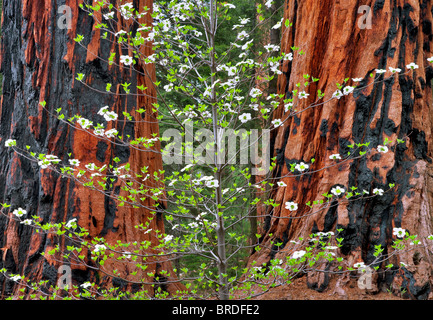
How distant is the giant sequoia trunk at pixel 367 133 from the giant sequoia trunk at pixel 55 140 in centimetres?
161

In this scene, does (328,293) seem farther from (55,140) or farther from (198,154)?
(55,140)

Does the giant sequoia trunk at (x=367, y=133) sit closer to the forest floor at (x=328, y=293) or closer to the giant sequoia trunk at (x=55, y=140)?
the forest floor at (x=328, y=293)

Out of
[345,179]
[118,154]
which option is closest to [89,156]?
[118,154]

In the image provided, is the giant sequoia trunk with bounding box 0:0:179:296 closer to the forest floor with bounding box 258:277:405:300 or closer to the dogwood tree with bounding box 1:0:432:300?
the dogwood tree with bounding box 1:0:432:300

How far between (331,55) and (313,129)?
783 mm

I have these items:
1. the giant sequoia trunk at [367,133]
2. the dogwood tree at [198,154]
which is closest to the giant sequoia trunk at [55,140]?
the dogwood tree at [198,154]

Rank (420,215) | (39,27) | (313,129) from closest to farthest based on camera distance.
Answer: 1. (420,215)
2. (39,27)
3. (313,129)

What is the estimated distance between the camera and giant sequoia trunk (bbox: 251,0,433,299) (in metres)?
3.80

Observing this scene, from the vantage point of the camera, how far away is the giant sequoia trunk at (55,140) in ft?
12.5

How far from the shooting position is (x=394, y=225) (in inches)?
150

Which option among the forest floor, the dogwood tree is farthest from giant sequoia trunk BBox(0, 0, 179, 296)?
the forest floor

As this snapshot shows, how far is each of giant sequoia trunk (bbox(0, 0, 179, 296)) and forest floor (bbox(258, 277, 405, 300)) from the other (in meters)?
1.32

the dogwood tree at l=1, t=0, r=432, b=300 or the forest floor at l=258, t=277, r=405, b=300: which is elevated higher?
the dogwood tree at l=1, t=0, r=432, b=300

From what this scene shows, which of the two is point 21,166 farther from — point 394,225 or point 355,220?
point 394,225
